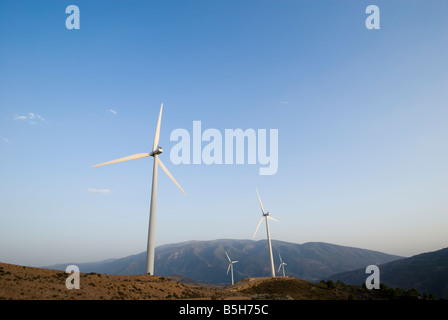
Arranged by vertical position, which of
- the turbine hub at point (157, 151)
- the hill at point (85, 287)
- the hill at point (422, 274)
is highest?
the turbine hub at point (157, 151)

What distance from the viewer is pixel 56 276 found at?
3494 cm

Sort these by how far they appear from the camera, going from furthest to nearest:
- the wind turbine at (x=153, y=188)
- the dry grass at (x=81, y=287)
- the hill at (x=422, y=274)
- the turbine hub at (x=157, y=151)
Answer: the hill at (x=422, y=274) < the turbine hub at (x=157, y=151) < the wind turbine at (x=153, y=188) < the dry grass at (x=81, y=287)

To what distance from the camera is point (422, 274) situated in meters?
156

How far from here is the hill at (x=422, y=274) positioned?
450 feet

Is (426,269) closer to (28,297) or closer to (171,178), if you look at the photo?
(171,178)

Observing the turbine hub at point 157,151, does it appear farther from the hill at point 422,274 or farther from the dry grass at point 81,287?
the hill at point 422,274

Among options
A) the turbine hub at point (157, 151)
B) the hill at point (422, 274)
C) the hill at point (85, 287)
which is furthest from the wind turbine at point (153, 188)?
the hill at point (422, 274)

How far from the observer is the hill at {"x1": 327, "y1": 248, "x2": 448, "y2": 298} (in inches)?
5404

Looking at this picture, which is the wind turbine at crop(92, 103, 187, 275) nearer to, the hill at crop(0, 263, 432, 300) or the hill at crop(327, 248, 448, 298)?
the hill at crop(0, 263, 432, 300)

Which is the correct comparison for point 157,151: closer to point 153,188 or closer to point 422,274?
point 153,188

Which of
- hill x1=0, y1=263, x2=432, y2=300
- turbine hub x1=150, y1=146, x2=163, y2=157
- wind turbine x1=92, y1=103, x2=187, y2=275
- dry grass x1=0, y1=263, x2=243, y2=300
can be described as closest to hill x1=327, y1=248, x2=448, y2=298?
hill x1=0, y1=263, x2=432, y2=300

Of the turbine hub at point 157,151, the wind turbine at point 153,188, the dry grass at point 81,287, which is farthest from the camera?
the turbine hub at point 157,151

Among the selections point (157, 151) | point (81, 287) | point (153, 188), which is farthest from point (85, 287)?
point (157, 151)
